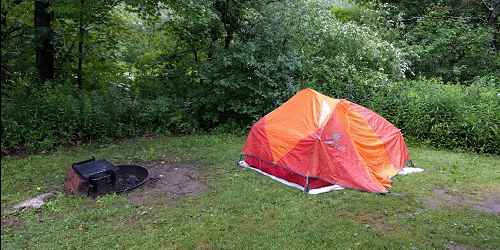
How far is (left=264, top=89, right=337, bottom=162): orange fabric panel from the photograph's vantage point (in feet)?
20.8

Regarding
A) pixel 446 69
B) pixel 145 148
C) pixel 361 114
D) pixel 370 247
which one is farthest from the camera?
pixel 446 69

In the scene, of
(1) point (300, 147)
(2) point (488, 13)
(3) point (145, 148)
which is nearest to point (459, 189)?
(1) point (300, 147)

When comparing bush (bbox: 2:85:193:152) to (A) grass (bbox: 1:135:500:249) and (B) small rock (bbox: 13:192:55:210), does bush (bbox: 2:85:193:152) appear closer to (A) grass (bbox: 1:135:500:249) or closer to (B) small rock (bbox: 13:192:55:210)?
(A) grass (bbox: 1:135:500:249)

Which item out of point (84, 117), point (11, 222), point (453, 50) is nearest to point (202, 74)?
point (84, 117)

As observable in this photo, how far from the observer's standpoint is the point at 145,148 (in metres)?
7.95

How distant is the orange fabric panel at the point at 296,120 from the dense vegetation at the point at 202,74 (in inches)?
94.2

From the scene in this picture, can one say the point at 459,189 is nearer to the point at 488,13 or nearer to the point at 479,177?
the point at 479,177

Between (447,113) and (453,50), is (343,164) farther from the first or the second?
(453,50)

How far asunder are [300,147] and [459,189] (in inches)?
94.0

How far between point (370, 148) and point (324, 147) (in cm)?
85

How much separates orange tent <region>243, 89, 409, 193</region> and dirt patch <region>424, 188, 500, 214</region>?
66 cm

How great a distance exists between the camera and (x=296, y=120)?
657 cm

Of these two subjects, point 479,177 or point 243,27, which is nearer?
point 479,177

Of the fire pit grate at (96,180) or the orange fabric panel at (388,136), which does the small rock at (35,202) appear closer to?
the fire pit grate at (96,180)
